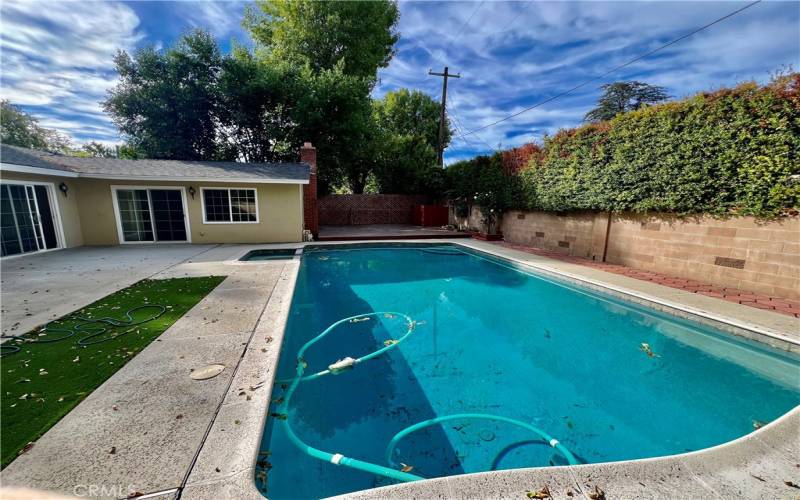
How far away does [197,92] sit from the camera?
15219mm

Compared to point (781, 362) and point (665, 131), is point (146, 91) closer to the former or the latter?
point (665, 131)

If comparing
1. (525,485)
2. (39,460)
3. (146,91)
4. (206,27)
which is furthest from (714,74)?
(146,91)

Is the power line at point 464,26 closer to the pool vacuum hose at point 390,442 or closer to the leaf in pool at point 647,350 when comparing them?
the leaf in pool at point 647,350

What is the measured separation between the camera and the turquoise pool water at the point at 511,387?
8.50 ft

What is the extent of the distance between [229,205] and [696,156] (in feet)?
41.1

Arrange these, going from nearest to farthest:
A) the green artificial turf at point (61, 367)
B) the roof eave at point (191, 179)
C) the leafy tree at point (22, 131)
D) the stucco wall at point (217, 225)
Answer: the green artificial turf at point (61, 367)
the roof eave at point (191, 179)
the stucco wall at point (217, 225)
the leafy tree at point (22, 131)

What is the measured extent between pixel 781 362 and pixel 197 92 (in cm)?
2064

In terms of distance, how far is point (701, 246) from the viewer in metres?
6.40

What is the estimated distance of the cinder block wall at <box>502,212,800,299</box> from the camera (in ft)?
17.4

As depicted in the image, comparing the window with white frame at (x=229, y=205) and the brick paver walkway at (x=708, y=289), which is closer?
the brick paver walkway at (x=708, y=289)

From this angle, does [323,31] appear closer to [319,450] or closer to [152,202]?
[152,202]

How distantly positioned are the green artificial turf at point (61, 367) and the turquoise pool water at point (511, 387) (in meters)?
1.45

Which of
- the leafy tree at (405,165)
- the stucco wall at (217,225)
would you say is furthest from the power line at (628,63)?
the stucco wall at (217,225)

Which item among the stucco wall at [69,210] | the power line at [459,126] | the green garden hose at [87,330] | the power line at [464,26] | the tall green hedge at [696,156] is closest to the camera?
the green garden hose at [87,330]
